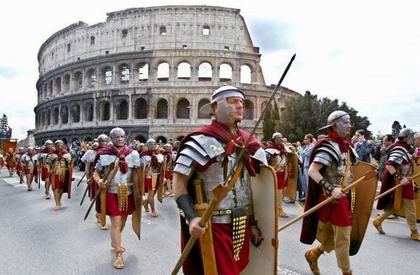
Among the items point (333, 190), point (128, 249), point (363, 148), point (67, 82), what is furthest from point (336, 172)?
point (67, 82)

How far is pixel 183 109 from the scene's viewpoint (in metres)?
47.9

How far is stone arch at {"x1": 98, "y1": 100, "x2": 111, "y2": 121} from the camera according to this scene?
48.5 meters

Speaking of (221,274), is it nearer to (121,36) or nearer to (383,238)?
(383,238)

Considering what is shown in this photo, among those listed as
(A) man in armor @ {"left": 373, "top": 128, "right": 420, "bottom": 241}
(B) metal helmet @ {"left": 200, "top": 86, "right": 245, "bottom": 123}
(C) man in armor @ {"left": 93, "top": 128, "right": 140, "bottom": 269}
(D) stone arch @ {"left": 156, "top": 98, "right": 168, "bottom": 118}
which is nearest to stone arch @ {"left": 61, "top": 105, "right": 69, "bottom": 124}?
(D) stone arch @ {"left": 156, "top": 98, "right": 168, "bottom": 118}

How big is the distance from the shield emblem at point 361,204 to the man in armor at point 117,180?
10.0 feet

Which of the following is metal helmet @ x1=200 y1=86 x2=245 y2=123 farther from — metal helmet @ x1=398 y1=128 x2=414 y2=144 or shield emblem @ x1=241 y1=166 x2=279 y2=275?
metal helmet @ x1=398 y1=128 x2=414 y2=144

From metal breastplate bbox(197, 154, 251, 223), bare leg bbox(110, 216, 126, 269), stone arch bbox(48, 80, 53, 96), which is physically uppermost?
stone arch bbox(48, 80, 53, 96)

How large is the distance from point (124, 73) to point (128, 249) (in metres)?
47.3

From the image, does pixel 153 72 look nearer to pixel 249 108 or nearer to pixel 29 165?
pixel 249 108

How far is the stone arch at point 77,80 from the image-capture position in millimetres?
52497

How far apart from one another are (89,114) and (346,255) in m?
49.1

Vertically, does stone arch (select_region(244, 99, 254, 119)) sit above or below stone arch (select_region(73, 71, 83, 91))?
below

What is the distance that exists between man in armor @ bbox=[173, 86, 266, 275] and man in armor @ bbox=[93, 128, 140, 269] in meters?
2.72

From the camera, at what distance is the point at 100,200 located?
614 cm
